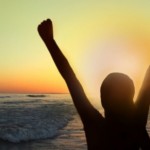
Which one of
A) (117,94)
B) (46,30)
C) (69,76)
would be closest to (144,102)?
(117,94)

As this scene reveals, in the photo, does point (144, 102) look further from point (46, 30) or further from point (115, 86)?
point (46, 30)

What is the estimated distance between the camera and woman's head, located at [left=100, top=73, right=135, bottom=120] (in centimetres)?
157

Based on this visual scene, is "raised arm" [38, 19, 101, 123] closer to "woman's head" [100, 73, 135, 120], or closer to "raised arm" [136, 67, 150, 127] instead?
"woman's head" [100, 73, 135, 120]

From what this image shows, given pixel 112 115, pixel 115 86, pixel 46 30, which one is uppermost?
pixel 46 30

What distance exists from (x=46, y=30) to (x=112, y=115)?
0.45 m

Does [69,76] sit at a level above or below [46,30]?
below

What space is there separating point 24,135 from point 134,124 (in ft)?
47.1

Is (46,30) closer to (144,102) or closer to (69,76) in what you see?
(69,76)

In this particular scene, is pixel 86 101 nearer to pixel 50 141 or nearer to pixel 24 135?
pixel 50 141

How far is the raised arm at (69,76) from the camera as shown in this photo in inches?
61.4

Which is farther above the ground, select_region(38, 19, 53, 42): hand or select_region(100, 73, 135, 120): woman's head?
select_region(38, 19, 53, 42): hand

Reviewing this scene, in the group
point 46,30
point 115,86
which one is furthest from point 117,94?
point 46,30

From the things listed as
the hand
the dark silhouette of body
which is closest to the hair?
the dark silhouette of body

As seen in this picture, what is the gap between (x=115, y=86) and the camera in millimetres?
1574
